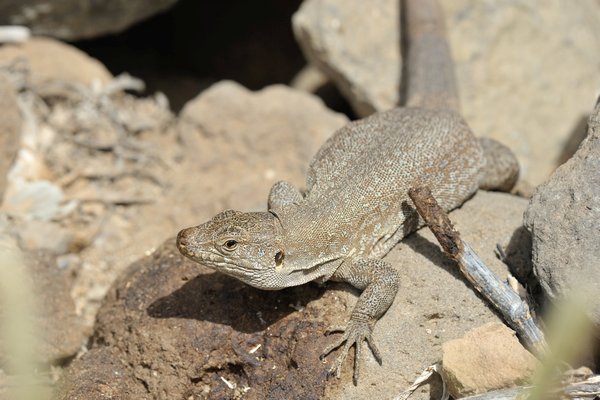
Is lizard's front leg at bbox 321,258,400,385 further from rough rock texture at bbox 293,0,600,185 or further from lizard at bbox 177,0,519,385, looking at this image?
rough rock texture at bbox 293,0,600,185

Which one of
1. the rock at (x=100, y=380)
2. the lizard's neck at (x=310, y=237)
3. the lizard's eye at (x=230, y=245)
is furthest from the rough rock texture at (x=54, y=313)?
the lizard's neck at (x=310, y=237)

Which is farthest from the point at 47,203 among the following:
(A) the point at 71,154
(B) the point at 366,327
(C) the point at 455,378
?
(C) the point at 455,378

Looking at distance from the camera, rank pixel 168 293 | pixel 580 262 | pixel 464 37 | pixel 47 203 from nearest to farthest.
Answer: pixel 580 262, pixel 168 293, pixel 47 203, pixel 464 37

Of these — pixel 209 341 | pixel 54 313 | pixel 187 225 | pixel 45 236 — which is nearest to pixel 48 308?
pixel 54 313

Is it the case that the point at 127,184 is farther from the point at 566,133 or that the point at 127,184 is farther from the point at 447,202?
the point at 566,133

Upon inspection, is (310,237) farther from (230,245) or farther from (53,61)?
(53,61)

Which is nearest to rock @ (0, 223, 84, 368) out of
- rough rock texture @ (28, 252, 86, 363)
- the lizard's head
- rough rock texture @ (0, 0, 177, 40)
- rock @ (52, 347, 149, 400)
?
rough rock texture @ (28, 252, 86, 363)
